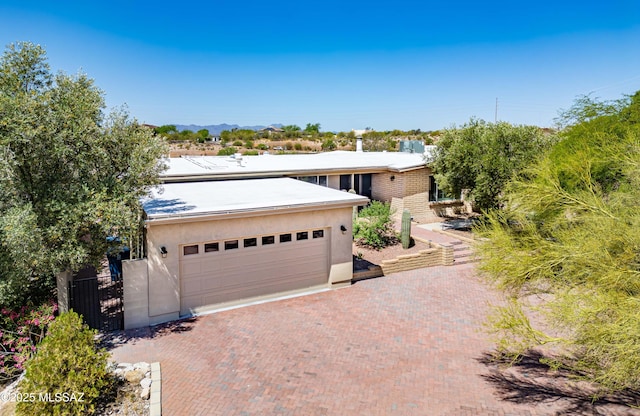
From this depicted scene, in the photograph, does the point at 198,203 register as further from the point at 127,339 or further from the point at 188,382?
the point at 188,382

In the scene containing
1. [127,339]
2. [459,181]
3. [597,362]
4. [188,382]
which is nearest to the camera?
[597,362]

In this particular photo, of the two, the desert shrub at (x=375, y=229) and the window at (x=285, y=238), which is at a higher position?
the window at (x=285, y=238)

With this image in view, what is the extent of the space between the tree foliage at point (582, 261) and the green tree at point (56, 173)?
8.71 metres

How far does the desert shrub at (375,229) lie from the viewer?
19.5 meters

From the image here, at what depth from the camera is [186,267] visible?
504 inches

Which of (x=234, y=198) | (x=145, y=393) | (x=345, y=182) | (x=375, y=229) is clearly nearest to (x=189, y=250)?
(x=234, y=198)

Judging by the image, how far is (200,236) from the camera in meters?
12.8

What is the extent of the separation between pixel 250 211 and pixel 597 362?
936 cm

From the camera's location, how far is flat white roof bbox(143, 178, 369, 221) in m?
12.9

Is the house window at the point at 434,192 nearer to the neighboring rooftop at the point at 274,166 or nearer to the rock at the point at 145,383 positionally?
the neighboring rooftop at the point at 274,166

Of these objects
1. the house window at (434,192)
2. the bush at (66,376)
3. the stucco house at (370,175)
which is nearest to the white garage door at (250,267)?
the bush at (66,376)

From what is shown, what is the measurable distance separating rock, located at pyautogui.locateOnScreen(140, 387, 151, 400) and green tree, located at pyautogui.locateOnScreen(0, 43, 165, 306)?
3.32 metres

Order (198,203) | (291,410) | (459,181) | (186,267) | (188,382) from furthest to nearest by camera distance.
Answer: (459,181) < (198,203) < (186,267) < (188,382) < (291,410)

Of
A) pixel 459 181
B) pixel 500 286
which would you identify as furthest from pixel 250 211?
pixel 459 181
